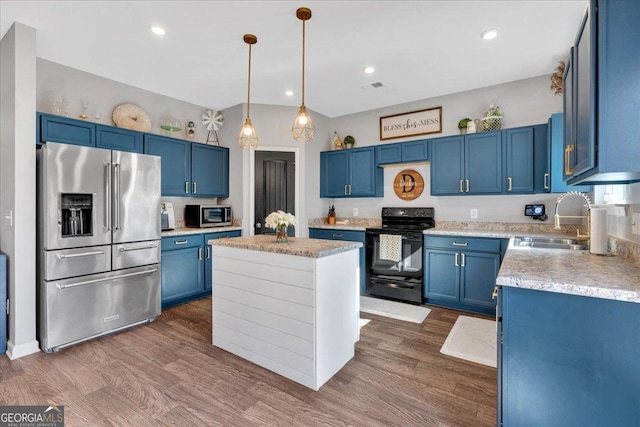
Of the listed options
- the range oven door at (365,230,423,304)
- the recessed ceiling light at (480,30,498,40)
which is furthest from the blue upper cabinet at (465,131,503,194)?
the recessed ceiling light at (480,30,498,40)

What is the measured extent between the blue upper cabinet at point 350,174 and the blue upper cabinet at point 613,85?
327 centimetres

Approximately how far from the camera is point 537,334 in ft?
4.26

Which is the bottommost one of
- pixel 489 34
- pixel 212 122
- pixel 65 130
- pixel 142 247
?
pixel 142 247

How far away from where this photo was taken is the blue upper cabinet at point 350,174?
456 centimetres

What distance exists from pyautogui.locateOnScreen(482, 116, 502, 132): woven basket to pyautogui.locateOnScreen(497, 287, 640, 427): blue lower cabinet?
2941mm

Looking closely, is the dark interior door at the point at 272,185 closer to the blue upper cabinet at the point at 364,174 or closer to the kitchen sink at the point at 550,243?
the blue upper cabinet at the point at 364,174

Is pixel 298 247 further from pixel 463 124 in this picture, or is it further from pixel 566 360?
pixel 463 124

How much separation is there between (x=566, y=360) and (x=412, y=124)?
3679 mm

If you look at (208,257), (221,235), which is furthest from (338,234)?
(208,257)

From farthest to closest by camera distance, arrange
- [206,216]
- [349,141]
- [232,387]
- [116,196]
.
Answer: [349,141] → [206,216] → [116,196] → [232,387]

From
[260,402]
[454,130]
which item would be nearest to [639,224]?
[260,402]

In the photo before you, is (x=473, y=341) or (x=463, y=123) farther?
(x=463, y=123)

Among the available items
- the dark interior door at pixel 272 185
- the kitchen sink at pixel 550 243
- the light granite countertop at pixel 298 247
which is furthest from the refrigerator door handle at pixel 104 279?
the kitchen sink at pixel 550 243

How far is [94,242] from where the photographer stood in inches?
110
